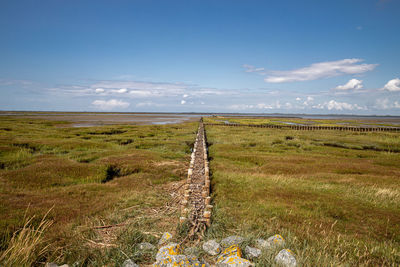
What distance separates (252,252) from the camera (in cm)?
477

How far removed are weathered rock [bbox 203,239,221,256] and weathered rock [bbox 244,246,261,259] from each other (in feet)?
2.27

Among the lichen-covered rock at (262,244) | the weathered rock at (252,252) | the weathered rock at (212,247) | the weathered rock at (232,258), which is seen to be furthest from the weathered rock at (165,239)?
the lichen-covered rock at (262,244)

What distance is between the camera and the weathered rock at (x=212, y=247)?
4.89 m

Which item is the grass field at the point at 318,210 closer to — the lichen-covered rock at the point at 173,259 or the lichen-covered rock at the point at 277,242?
the lichen-covered rock at the point at 277,242

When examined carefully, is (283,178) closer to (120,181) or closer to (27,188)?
(120,181)

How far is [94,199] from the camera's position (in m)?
9.13

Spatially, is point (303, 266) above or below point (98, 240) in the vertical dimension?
above

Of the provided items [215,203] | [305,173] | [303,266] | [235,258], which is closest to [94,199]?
[215,203]

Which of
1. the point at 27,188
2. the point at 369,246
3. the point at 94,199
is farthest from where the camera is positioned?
the point at 27,188

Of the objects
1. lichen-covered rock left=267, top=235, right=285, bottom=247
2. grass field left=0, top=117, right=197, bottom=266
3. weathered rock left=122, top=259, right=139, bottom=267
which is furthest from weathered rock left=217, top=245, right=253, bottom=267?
weathered rock left=122, top=259, right=139, bottom=267

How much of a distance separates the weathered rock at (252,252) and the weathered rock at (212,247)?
0.69 m

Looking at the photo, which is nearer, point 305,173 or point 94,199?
point 94,199

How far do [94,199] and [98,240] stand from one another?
12.9 ft

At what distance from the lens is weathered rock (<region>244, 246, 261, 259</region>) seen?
4697 mm
